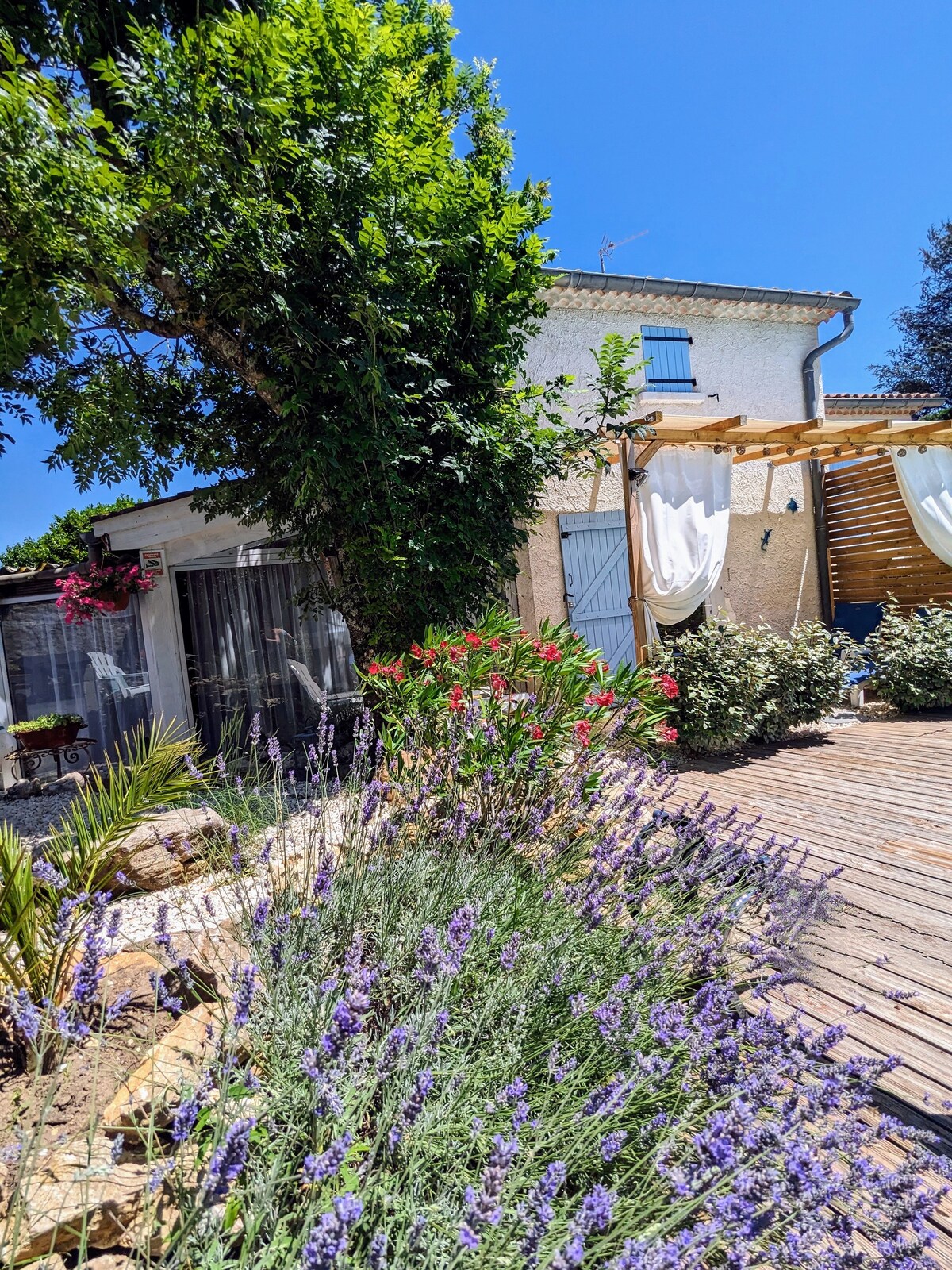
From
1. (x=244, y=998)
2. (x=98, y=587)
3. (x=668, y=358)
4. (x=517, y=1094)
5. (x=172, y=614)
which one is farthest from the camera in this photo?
(x=668, y=358)

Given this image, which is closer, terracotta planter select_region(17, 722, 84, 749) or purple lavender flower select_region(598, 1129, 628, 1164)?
purple lavender flower select_region(598, 1129, 628, 1164)

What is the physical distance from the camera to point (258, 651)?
7098 millimetres

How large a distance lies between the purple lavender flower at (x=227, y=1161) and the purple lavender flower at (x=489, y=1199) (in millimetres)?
323

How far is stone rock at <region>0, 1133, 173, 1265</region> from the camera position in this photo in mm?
1146

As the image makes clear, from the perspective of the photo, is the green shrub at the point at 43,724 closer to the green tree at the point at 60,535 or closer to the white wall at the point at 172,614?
the white wall at the point at 172,614

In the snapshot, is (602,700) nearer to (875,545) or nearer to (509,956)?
(509,956)

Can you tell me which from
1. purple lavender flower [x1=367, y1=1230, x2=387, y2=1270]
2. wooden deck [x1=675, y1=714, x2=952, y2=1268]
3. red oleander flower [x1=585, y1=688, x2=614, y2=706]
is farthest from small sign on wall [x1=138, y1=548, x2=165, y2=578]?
purple lavender flower [x1=367, y1=1230, x2=387, y2=1270]

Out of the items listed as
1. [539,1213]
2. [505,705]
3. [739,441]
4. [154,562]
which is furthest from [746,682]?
[154,562]

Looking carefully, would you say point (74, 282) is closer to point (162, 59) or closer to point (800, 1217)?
point (162, 59)

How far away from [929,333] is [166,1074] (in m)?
27.6

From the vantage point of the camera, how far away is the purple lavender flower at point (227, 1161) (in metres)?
0.85

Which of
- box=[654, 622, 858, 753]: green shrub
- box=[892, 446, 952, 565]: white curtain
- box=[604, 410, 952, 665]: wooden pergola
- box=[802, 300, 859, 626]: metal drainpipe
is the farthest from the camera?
box=[802, 300, 859, 626]: metal drainpipe

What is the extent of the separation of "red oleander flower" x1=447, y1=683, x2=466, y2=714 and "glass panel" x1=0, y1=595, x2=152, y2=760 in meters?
4.64

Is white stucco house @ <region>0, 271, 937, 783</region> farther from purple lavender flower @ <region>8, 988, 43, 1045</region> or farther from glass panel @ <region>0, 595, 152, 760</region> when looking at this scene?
purple lavender flower @ <region>8, 988, 43, 1045</region>
